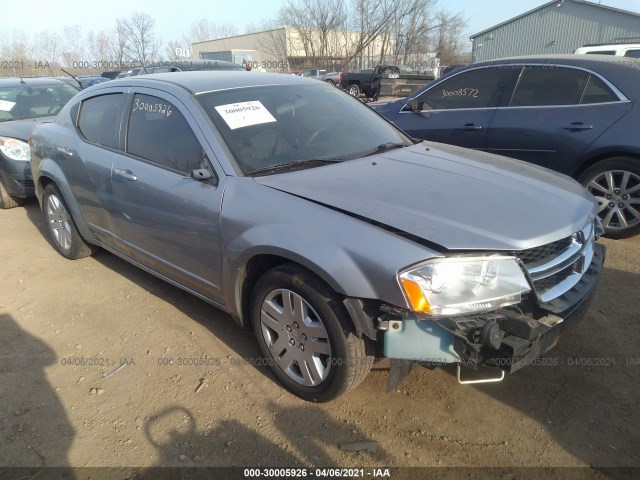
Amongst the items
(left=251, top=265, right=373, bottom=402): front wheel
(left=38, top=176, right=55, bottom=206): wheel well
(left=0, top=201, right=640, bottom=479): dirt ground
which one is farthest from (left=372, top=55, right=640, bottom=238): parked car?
(left=38, top=176, right=55, bottom=206): wheel well

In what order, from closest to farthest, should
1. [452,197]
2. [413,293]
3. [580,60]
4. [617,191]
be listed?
[413,293], [452,197], [617,191], [580,60]

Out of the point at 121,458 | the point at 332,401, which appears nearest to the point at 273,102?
the point at 332,401

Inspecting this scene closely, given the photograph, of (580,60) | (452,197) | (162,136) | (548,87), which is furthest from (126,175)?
(580,60)

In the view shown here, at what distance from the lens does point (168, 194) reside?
9.79 feet

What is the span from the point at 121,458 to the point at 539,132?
4.43 metres

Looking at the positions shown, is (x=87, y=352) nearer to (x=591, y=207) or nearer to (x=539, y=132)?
(x=591, y=207)

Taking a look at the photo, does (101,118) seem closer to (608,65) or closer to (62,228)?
(62,228)

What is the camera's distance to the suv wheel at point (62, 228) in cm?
444

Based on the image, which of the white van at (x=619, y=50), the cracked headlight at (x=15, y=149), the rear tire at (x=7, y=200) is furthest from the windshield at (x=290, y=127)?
the white van at (x=619, y=50)

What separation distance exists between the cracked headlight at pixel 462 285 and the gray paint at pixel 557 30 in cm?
2942

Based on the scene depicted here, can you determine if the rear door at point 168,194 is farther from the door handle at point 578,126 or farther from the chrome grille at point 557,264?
the door handle at point 578,126

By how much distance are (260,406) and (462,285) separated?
131cm

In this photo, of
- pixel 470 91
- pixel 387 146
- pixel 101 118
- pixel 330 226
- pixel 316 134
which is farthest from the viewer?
pixel 470 91

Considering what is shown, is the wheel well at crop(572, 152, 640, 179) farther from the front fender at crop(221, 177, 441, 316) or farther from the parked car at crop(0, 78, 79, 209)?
the parked car at crop(0, 78, 79, 209)
